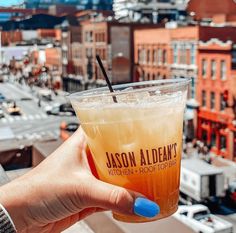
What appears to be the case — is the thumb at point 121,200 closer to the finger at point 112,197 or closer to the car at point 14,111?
the finger at point 112,197

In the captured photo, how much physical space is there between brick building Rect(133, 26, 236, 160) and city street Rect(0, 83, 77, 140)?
6288 millimetres

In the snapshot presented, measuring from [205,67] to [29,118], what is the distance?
1365 centimetres

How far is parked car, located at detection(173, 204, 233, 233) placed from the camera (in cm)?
1202

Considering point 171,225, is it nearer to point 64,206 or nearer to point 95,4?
point 64,206

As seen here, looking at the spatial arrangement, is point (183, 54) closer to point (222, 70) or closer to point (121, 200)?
point (222, 70)

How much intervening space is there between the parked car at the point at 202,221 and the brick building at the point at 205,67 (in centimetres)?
797

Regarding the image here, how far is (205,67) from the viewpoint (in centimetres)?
2266

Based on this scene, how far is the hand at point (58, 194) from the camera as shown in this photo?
143cm

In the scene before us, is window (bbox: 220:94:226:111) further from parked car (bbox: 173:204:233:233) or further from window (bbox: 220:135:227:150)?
parked car (bbox: 173:204:233:233)

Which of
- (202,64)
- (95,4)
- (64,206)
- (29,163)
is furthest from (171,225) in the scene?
(95,4)

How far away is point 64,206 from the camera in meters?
1.50

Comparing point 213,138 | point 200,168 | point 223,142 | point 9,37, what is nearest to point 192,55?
point 213,138

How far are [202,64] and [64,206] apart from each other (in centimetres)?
2175

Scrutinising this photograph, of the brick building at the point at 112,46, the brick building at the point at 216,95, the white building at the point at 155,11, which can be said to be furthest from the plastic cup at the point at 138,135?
the white building at the point at 155,11
